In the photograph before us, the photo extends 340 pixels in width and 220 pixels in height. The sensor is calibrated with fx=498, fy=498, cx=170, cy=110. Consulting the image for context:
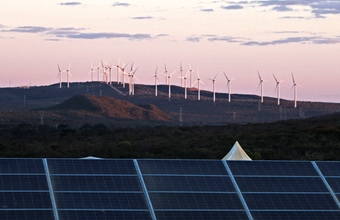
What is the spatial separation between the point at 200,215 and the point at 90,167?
14.8 ft

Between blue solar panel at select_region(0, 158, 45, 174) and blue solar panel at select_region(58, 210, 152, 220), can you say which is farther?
blue solar panel at select_region(0, 158, 45, 174)

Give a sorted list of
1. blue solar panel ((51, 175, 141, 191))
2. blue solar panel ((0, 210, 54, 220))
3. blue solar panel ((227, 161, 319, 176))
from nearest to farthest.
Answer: blue solar panel ((0, 210, 54, 220)), blue solar panel ((51, 175, 141, 191)), blue solar panel ((227, 161, 319, 176))

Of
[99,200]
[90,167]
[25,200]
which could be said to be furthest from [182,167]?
[25,200]

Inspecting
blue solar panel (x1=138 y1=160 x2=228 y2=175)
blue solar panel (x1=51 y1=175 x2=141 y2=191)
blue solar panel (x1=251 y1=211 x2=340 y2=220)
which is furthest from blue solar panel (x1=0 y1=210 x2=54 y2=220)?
blue solar panel (x1=251 y1=211 x2=340 y2=220)

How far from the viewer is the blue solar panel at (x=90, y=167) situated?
1777 cm

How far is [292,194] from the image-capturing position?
1778 centimetres

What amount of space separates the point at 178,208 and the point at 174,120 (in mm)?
158506

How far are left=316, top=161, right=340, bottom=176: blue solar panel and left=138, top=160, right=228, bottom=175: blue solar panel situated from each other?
153 inches

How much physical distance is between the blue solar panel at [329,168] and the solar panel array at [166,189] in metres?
0.04

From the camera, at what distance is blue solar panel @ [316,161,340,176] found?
1903 cm

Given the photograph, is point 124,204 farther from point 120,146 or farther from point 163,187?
point 120,146

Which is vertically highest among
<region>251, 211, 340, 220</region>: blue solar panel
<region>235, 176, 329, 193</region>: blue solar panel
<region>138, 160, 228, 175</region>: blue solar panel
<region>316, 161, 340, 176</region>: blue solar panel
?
<region>138, 160, 228, 175</region>: blue solar panel

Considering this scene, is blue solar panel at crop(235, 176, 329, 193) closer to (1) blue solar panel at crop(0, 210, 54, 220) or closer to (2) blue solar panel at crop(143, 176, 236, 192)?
(2) blue solar panel at crop(143, 176, 236, 192)

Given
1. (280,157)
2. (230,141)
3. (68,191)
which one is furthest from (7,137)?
(68,191)
